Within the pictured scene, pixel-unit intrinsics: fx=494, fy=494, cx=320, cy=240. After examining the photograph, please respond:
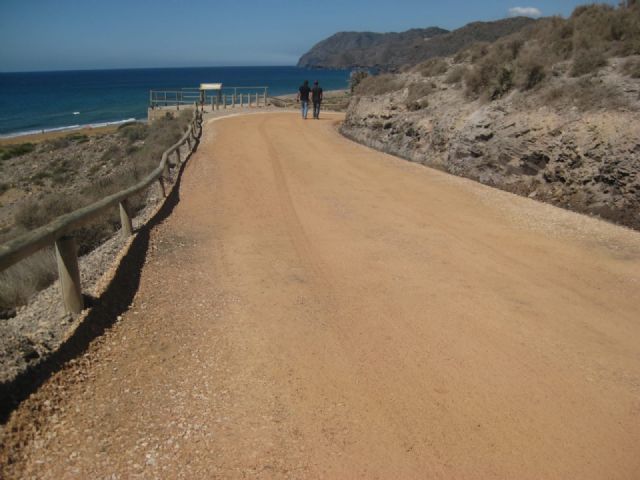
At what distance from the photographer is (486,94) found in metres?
14.8

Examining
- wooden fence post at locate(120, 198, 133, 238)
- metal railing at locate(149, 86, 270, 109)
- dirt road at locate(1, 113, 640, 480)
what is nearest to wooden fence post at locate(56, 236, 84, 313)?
dirt road at locate(1, 113, 640, 480)

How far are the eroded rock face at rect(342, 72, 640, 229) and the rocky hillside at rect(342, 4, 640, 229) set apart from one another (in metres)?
0.02

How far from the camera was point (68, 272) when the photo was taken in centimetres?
510

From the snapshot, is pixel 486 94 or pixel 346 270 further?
pixel 486 94

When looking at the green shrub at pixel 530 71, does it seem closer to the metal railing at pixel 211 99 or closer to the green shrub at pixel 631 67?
the green shrub at pixel 631 67

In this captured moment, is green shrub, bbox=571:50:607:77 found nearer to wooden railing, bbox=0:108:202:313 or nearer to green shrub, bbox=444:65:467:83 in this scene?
green shrub, bbox=444:65:467:83

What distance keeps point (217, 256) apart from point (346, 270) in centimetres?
204

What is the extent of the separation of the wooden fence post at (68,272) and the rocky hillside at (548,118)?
31.8ft

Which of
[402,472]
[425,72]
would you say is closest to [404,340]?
[402,472]

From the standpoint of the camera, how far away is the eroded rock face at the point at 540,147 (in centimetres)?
1009

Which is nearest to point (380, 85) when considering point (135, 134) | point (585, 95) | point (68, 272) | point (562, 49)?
point (562, 49)

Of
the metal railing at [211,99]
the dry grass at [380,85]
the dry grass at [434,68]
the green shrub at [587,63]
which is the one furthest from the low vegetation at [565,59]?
the metal railing at [211,99]

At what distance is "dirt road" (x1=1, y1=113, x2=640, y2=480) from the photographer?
3.76 meters

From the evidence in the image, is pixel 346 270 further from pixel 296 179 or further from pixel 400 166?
pixel 400 166
